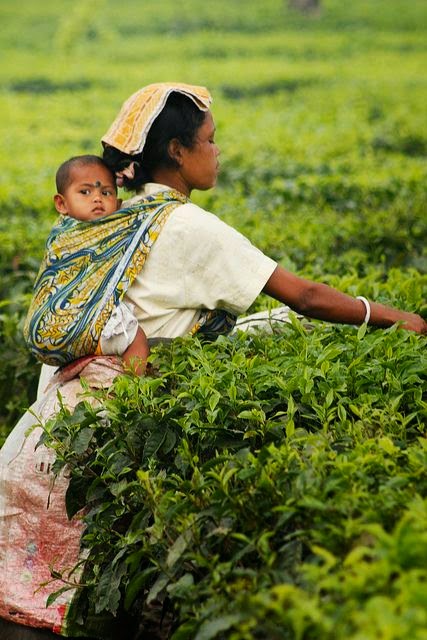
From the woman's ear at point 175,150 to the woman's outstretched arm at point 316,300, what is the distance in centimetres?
49

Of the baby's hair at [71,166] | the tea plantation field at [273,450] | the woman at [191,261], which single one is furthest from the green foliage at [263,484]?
the baby's hair at [71,166]

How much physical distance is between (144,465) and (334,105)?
34.3 feet

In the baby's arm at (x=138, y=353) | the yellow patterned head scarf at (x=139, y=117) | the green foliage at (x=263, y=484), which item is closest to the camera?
the green foliage at (x=263, y=484)

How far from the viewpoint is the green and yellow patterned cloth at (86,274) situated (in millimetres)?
3158

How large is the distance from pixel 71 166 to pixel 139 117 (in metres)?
0.26

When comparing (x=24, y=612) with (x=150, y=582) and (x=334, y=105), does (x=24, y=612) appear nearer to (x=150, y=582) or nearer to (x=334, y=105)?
(x=150, y=582)

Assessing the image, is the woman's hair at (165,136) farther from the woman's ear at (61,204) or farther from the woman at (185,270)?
the woman's ear at (61,204)

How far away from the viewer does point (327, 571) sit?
1.97 meters

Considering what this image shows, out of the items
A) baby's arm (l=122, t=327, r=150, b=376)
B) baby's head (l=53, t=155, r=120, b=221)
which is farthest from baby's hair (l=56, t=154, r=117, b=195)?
baby's arm (l=122, t=327, r=150, b=376)

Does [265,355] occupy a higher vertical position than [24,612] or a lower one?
higher

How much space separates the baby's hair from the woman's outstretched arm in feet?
2.05

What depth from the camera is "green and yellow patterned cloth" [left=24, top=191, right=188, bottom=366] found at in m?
3.16

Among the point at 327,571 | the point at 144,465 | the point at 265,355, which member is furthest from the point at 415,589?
the point at 265,355

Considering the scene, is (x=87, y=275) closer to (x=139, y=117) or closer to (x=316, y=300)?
(x=139, y=117)
